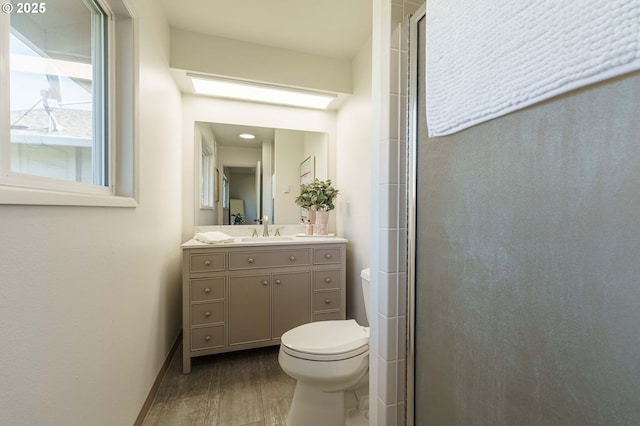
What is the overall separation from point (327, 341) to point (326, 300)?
0.75m

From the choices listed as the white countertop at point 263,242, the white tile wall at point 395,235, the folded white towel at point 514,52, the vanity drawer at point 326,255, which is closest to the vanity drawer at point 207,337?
the white countertop at point 263,242

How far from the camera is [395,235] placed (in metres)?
0.93

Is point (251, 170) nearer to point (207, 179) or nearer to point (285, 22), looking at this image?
point (207, 179)

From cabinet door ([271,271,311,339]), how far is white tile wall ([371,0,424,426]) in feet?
3.72

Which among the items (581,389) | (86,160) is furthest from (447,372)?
(86,160)

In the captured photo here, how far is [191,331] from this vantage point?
1783 millimetres

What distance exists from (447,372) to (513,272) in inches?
14.4

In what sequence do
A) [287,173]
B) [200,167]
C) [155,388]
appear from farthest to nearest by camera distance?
[287,173] < [200,167] < [155,388]

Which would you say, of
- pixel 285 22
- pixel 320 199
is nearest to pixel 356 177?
pixel 320 199

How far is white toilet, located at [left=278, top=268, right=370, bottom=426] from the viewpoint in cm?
121

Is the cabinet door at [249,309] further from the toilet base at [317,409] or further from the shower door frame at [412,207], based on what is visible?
the shower door frame at [412,207]

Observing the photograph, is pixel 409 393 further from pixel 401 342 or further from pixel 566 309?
pixel 566 309

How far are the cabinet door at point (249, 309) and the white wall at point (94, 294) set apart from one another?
44 cm

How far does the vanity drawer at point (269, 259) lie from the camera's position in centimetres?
189
